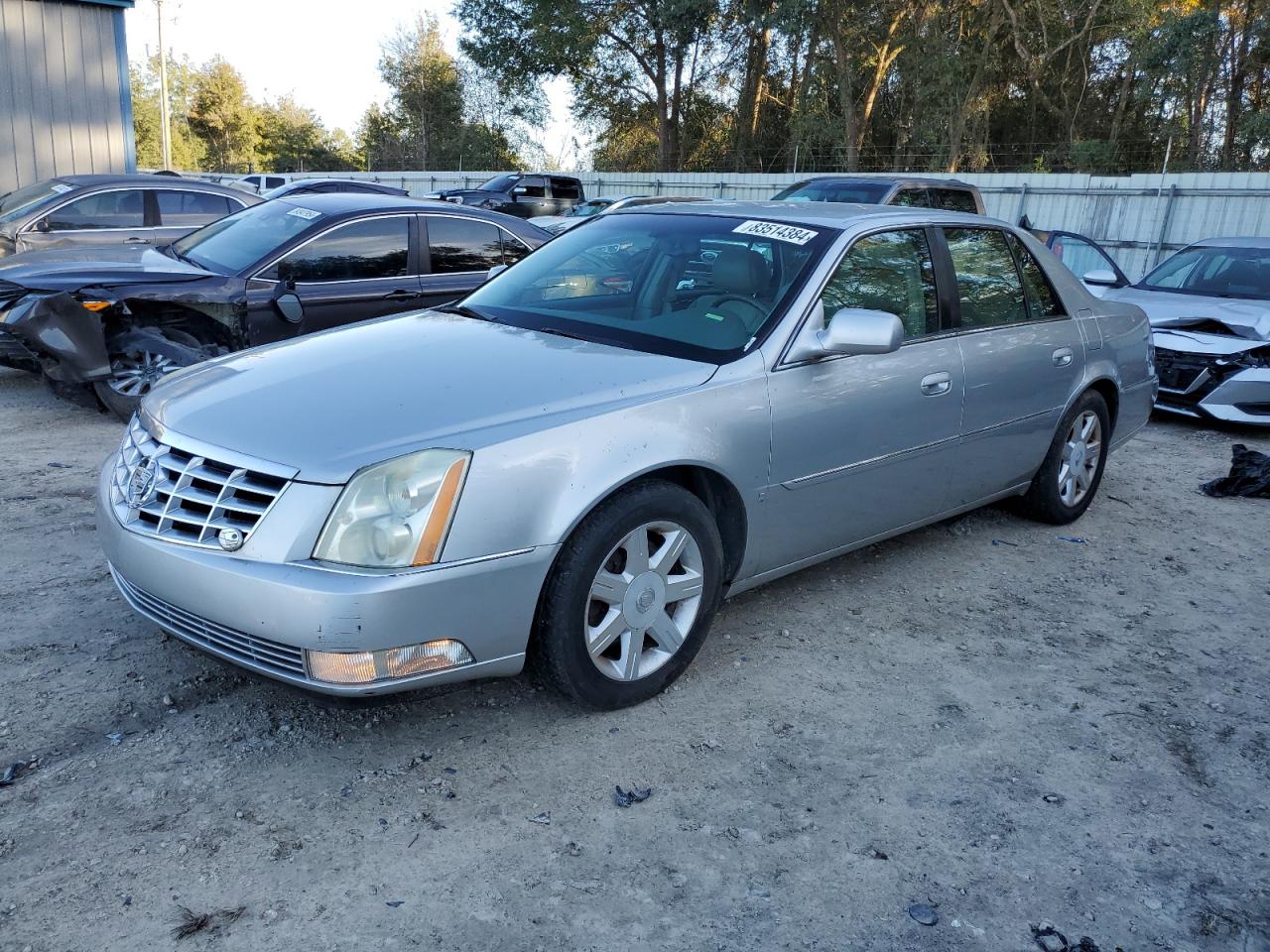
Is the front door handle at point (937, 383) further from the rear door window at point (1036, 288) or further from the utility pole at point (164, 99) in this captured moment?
the utility pole at point (164, 99)

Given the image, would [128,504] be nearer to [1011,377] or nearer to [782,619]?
[782,619]

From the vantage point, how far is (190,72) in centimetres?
6353

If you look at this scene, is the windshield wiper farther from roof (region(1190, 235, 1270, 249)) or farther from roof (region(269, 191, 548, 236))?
roof (region(1190, 235, 1270, 249))

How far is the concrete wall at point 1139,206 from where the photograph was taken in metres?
16.0

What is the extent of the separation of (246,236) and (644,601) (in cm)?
521

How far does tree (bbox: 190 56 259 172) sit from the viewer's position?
6278cm

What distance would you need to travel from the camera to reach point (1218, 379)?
7.75 metres

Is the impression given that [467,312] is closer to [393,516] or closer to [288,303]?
[393,516]

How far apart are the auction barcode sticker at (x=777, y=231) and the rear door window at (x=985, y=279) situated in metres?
0.86

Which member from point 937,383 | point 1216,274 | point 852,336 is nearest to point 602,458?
point 852,336

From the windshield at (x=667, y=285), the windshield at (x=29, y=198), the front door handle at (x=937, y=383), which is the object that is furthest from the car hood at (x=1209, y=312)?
the windshield at (x=29, y=198)

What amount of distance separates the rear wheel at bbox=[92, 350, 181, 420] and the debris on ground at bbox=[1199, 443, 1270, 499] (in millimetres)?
6590

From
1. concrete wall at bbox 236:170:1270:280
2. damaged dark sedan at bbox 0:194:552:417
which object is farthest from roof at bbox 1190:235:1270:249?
concrete wall at bbox 236:170:1270:280

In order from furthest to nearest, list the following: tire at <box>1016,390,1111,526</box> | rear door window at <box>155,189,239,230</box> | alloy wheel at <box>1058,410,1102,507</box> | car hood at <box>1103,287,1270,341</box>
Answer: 1. rear door window at <box>155,189,239,230</box>
2. car hood at <box>1103,287,1270,341</box>
3. alloy wheel at <box>1058,410,1102,507</box>
4. tire at <box>1016,390,1111,526</box>
